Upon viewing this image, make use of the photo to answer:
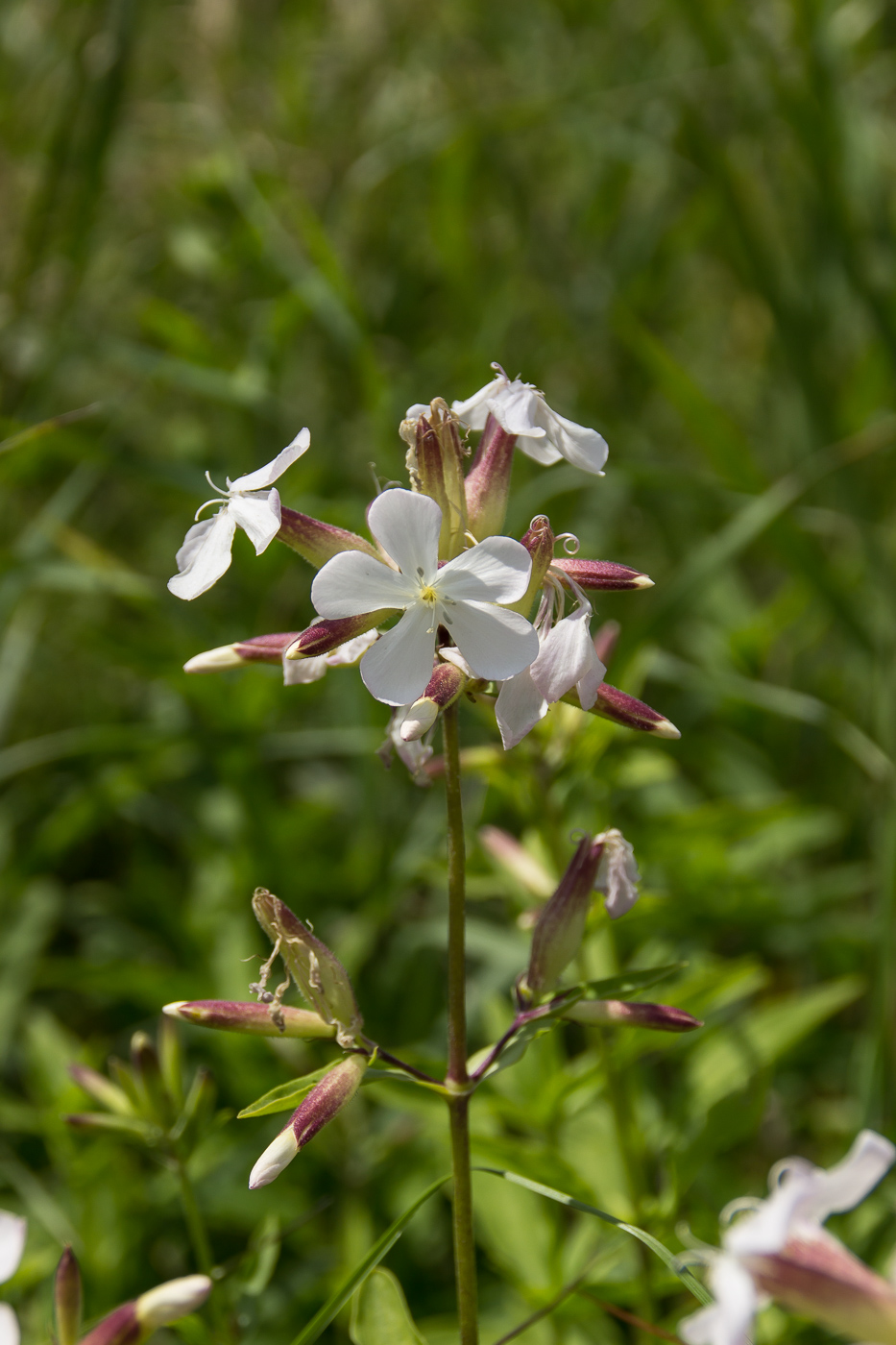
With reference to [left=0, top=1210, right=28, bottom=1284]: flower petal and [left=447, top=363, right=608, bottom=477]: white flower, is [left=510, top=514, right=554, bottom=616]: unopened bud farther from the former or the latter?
[left=0, top=1210, right=28, bottom=1284]: flower petal

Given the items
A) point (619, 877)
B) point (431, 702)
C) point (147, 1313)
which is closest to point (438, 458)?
point (431, 702)

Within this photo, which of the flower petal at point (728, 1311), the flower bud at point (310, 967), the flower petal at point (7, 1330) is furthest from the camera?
the flower bud at point (310, 967)

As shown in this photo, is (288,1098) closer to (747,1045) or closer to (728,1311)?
(728,1311)

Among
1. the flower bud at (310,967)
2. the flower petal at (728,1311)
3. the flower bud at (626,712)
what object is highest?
the flower bud at (626,712)

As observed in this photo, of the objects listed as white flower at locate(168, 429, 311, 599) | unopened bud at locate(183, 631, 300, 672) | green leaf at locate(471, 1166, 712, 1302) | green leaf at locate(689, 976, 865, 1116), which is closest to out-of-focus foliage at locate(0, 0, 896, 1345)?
green leaf at locate(689, 976, 865, 1116)

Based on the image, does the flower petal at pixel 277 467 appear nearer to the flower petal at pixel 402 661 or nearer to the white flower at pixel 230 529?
the white flower at pixel 230 529

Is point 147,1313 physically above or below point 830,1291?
below

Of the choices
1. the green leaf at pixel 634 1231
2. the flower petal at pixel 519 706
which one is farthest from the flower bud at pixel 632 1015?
the flower petal at pixel 519 706

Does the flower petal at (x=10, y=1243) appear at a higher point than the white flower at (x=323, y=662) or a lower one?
lower
